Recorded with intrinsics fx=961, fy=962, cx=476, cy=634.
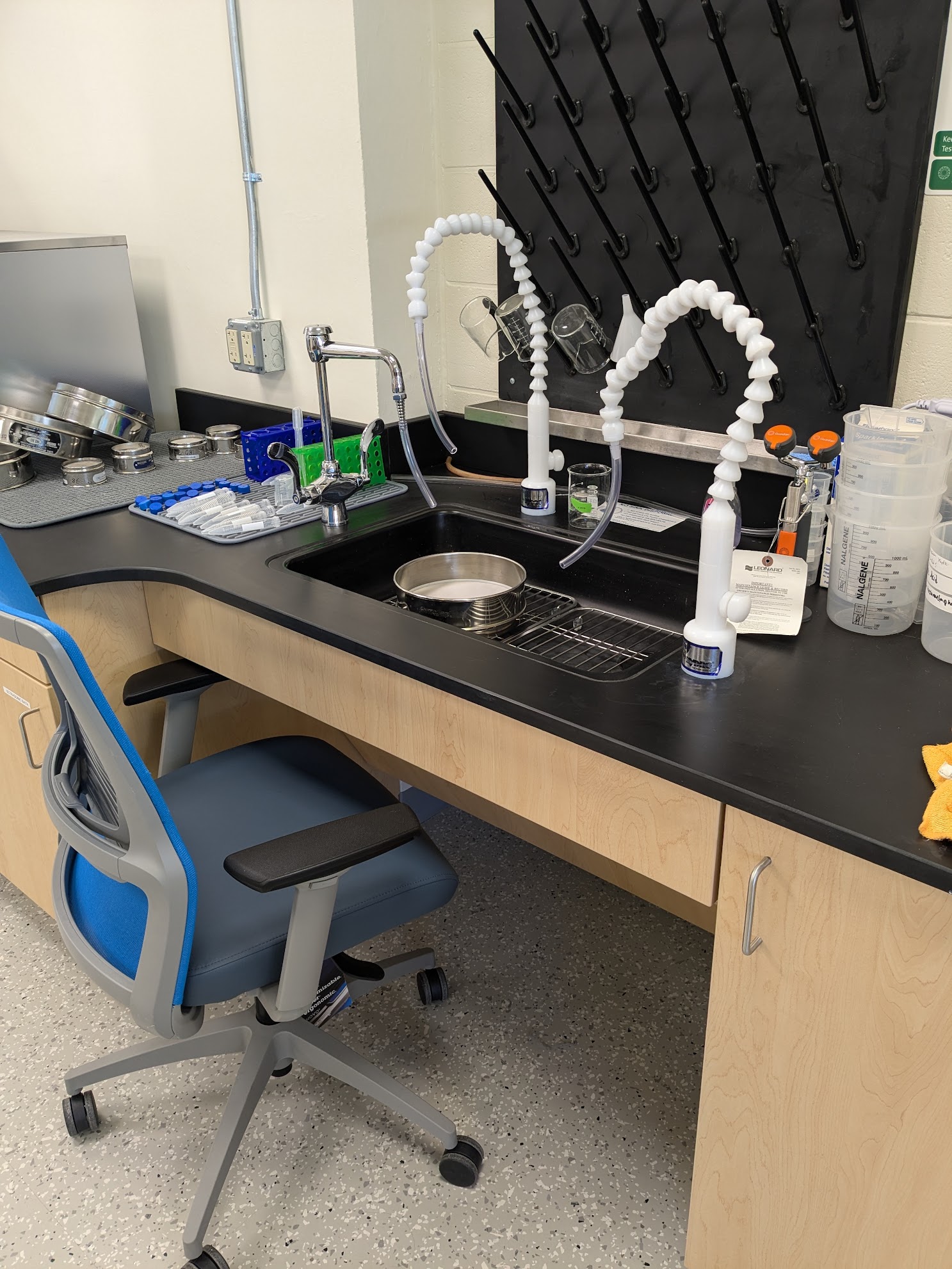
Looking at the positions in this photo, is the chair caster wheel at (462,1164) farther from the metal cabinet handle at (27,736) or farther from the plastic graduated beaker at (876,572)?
the plastic graduated beaker at (876,572)

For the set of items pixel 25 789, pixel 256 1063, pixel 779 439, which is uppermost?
pixel 779 439

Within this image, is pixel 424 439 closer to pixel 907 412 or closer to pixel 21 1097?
pixel 907 412

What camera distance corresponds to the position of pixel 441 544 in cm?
183

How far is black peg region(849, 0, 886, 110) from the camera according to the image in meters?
1.28

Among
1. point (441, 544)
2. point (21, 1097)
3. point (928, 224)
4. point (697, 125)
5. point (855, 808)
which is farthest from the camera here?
point (441, 544)

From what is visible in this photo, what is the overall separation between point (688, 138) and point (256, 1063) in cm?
157

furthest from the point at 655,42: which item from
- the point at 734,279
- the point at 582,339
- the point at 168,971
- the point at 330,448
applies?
the point at 168,971

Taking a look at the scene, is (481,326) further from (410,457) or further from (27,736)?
(27,736)

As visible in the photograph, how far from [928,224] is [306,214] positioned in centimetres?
116


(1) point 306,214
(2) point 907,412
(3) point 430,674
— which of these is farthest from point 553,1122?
(1) point 306,214

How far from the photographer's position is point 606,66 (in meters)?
1.53

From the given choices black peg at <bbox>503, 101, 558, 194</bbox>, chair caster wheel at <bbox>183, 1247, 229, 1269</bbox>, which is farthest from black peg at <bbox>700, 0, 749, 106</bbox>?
chair caster wheel at <bbox>183, 1247, 229, 1269</bbox>

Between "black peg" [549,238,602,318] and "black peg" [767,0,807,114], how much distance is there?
1.51ft

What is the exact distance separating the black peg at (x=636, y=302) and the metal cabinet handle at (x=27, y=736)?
1186 mm
